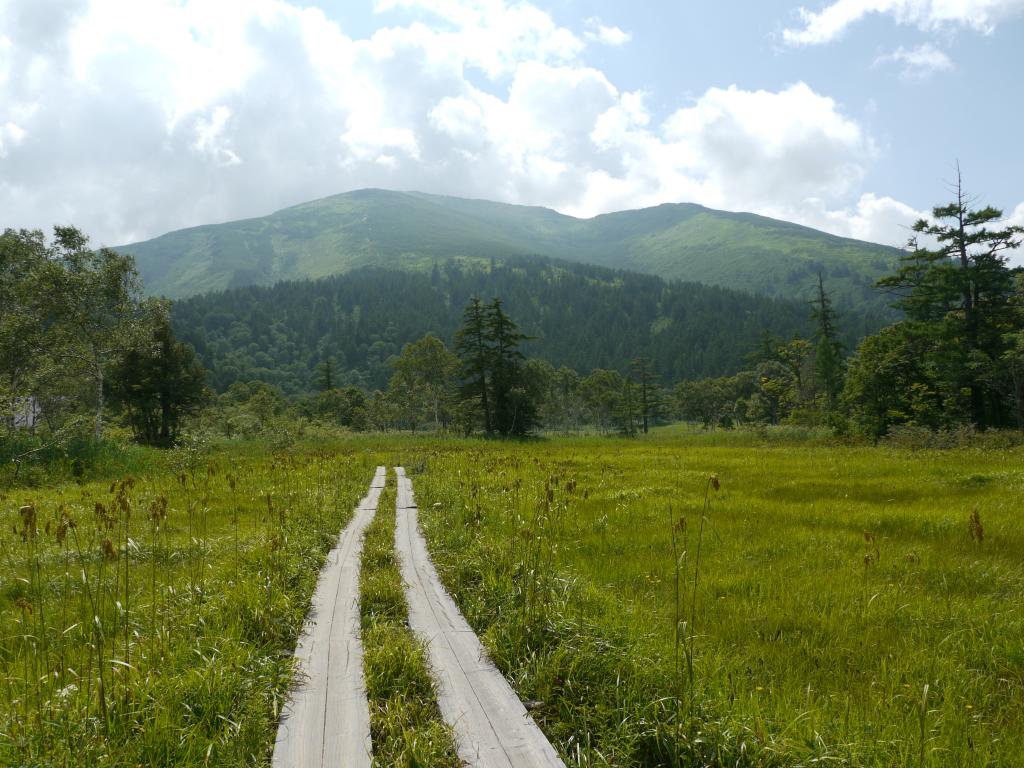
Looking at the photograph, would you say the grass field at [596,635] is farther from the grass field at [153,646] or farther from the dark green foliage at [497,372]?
the dark green foliage at [497,372]

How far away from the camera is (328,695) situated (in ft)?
12.8

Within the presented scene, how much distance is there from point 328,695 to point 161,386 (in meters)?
48.8

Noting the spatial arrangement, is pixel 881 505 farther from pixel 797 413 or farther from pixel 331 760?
pixel 797 413

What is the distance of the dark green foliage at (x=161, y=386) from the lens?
42219 mm

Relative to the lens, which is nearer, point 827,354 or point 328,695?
point 328,695

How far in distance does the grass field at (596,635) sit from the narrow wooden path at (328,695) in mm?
147

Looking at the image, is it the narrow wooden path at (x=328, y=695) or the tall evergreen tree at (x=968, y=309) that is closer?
the narrow wooden path at (x=328, y=695)

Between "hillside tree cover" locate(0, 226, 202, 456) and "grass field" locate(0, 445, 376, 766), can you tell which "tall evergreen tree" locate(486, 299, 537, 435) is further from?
"grass field" locate(0, 445, 376, 766)

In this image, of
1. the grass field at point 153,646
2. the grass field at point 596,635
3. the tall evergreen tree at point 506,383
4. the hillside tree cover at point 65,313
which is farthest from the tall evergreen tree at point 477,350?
the grass field at point 153,646

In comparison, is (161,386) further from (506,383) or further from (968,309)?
(968,309)

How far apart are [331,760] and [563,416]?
115687 millimetres

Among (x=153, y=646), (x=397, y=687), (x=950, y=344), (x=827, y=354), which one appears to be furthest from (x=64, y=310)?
(x=827, y=354)

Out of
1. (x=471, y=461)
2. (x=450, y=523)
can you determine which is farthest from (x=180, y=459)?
(x=450, y=523)

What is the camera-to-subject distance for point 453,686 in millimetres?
4070
